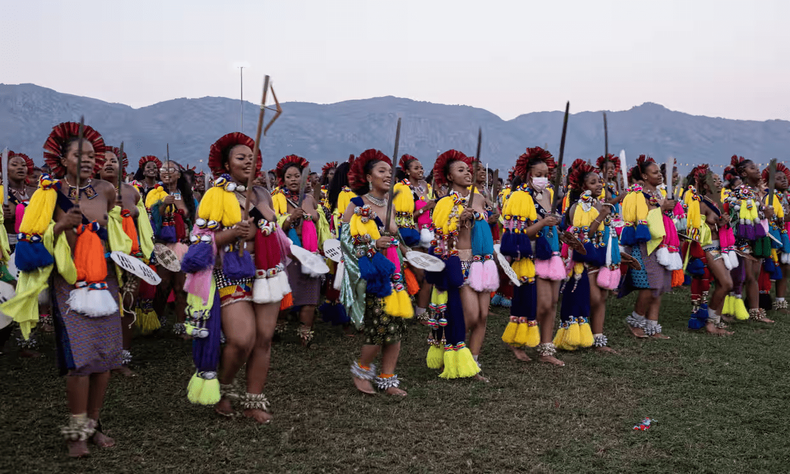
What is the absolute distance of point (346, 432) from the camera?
4.69 m

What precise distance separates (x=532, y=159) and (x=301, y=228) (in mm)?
2999

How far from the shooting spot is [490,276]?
235 inches

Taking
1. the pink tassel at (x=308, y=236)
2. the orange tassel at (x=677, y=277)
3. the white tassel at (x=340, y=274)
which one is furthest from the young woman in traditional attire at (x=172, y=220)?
the orange tassel at (x=677, y=277)

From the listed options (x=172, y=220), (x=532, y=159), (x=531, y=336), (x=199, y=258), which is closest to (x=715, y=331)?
(x=531, y=336)

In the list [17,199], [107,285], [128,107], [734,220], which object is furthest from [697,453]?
[128,107]

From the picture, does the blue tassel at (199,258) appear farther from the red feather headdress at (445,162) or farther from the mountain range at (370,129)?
the mountain range at (370,129)

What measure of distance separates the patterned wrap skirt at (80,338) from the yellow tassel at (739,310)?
833 centimetres

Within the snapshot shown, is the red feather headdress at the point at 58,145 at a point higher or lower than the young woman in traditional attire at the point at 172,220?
higher

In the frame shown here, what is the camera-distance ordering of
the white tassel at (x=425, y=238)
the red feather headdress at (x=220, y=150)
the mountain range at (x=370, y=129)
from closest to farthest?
the red feather headdress at (x=220, y=150)
the white tassel at (x=425, y=238)
the mountain range at (x=370, y=129)

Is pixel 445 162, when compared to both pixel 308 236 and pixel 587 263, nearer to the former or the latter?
pixel 587 263

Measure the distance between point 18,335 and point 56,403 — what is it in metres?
3.17

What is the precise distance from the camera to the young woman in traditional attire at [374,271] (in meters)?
5.35

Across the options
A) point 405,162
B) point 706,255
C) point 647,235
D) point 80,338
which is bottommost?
point 80,338

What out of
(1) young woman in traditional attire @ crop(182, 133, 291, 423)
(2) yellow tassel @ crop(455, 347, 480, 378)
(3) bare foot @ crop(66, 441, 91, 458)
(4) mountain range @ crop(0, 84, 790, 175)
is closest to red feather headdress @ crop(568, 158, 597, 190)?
(2) yellow tassel @ crop(455, 347, 480, 378)
